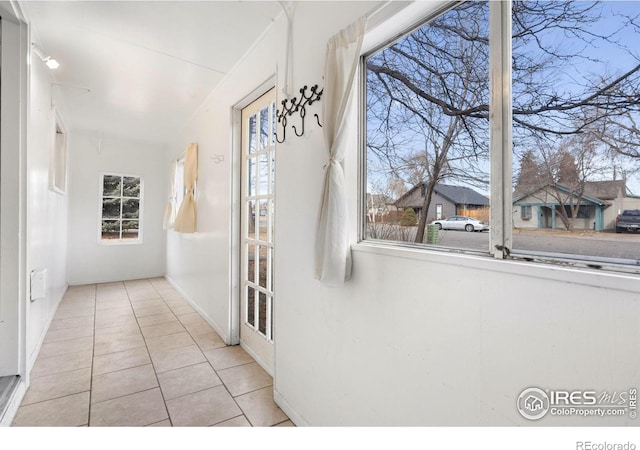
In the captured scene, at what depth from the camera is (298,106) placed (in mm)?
1670

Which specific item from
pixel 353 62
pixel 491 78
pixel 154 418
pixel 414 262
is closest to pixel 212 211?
pixel 154 418

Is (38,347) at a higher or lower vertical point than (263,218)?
lower

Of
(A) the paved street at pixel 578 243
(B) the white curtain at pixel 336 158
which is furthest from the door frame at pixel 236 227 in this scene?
(A) the paved street at pixel 578 243

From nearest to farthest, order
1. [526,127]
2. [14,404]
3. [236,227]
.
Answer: [526,127]
[14,404]
[236,227]

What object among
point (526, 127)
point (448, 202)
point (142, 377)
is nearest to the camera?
point (526, 127)

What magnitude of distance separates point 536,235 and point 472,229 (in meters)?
0.19

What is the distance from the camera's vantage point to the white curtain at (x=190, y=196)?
3.48m

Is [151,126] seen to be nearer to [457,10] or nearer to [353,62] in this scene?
[353,62]

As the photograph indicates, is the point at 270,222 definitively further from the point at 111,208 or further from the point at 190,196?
the point at 111,208

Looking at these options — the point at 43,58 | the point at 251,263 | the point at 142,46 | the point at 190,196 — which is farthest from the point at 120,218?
the point at 251,263

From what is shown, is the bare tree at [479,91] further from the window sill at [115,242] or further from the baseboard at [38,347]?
the window sill at [115,242]

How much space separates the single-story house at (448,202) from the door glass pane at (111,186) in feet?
17.6

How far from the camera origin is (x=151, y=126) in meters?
4.22

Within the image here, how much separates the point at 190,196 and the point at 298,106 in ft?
7.83
